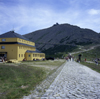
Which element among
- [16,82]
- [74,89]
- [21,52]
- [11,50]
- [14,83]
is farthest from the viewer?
[21,52]

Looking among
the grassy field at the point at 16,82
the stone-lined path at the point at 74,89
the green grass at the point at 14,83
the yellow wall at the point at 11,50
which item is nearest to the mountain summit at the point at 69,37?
the yellow wall at the point at 11,50

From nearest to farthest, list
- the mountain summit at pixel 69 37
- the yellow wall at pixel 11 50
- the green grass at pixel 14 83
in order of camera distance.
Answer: the green grass at pixel 14 83
the yellow wall at pixel 11 50
the mountain summit at pixel 69 37

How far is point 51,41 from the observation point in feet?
422

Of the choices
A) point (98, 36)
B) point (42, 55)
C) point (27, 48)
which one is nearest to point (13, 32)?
point (27, 48)

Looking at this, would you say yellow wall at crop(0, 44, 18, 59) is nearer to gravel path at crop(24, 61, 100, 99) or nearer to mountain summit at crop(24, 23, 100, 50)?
gravel path at crop(24, 61, 100, 99)

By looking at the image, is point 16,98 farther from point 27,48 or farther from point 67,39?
point 67,39

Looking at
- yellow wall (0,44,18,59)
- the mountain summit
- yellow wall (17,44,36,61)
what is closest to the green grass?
yellow wall (0,44,18,59)

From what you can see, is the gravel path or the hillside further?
the hillside

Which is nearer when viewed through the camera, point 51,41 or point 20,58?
point 20,58

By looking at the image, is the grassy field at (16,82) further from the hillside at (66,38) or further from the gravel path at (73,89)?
the hillside at (66,38)

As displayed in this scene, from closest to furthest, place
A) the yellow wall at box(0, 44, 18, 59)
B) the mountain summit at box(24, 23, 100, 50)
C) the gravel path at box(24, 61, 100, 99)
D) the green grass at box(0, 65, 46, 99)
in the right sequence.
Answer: the gravel path at box(24, 61, 100, 99) < the green grass at box(0, 65, 46, 99) < the yellow wall at box(0, 44, 18, 59) < the mountain summit at box(24, 23, 100, 50)

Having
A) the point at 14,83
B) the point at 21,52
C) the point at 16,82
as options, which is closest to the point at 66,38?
the point at 21,52

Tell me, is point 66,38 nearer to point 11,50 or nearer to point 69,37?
point 69,37

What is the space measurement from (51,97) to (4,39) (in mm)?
36604
